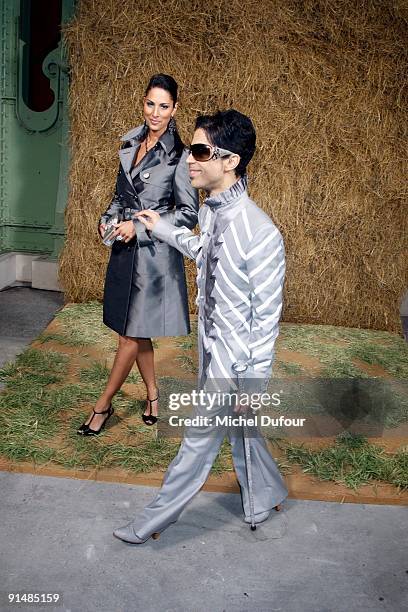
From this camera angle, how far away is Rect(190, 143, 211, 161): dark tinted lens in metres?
2.90

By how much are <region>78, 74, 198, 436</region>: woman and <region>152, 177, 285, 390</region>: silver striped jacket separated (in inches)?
29.9

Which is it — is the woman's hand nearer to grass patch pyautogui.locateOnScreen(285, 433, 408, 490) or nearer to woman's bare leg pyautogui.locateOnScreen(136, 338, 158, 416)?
woman's bare leg pyautogui.locateOnScreen(136, 338, 158, 416)

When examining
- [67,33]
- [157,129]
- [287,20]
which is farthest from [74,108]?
[157,129]

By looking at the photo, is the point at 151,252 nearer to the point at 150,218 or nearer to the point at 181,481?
the point at 150,218

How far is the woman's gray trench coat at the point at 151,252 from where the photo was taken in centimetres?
382

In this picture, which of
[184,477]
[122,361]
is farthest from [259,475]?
[122,361]

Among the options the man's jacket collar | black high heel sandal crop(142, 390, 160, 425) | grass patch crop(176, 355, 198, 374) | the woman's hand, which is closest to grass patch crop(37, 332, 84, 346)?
grass patch crop(176, 355, 198, 374)

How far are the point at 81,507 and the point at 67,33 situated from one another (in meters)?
4.47

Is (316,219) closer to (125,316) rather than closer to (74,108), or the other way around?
(74,108)

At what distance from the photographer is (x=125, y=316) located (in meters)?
3.92

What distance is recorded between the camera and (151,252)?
390cm

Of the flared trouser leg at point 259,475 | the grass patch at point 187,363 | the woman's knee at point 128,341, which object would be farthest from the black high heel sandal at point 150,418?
the flared trouser leg at point 259,475

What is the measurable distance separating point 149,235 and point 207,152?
1016 mm

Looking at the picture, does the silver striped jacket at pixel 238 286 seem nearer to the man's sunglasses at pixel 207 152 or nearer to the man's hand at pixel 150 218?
the man's sunglasses at pixel 207 152
